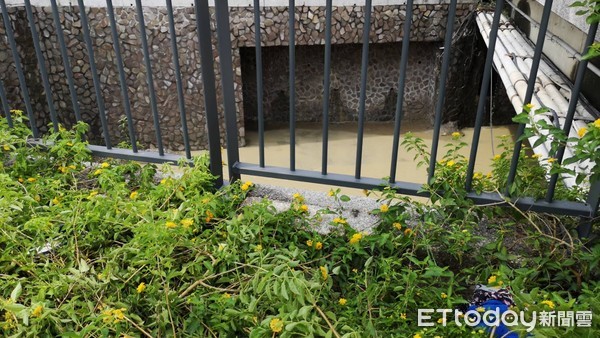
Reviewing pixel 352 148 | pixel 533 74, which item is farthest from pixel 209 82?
pixel 352 148

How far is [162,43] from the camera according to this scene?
7.34 metres

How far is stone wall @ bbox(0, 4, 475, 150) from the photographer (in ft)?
23.5

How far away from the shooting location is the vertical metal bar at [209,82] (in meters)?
2.00

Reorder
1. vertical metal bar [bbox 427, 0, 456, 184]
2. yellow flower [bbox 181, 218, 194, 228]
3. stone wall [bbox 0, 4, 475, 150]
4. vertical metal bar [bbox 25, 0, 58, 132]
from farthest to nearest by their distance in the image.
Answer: stone wall [bbox 0, 4, 475, 150]
vertical metal bar [bbox 25, 0, 58, 132]
yellow flower [bbox 181, 218, 194, 228]
vertical metal bar [bbox 427, 0, 456, 184]

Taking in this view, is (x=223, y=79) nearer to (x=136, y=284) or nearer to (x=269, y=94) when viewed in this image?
(x=136, y=284)

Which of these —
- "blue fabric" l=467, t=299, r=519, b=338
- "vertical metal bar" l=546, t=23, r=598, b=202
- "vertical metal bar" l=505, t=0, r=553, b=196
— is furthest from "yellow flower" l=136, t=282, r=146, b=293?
"vertical metal bar" l=546, t=23, r=598, b=202

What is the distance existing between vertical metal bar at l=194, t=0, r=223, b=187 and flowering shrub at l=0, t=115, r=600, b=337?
88mm

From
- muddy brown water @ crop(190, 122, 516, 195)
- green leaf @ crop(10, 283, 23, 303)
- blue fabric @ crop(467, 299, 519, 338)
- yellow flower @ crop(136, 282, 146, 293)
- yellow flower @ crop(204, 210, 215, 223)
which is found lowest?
muddy brown water @ crop(190, 122, 516, 195)

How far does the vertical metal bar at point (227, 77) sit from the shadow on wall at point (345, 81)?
6241 mm

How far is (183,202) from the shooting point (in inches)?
80.7

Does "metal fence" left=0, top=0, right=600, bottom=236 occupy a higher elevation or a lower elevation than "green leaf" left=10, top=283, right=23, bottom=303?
higher

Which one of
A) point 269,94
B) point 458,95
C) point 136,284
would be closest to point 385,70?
point 458,95

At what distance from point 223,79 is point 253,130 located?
7.03 metres

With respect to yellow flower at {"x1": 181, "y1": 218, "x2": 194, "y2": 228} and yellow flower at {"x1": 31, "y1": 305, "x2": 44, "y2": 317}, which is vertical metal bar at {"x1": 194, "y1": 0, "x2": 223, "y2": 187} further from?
yellow flower at {"x1": 31, "y1": 305, "x2": 44, "y2": 317}
